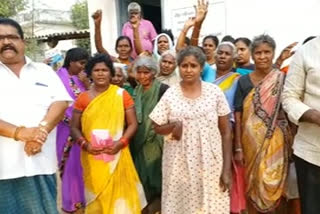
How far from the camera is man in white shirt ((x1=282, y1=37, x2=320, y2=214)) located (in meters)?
2.67

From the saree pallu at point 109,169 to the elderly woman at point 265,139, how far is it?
96cm

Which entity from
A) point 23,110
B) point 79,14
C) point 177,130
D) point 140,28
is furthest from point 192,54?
point 79,14

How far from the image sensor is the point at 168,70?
4.21 m

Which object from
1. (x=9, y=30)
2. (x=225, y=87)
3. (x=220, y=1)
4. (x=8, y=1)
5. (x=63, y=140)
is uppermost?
(x=8, y=1)

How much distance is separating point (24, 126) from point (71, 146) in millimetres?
1629

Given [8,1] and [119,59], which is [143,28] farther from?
[8,1]

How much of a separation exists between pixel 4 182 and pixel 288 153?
2114mm

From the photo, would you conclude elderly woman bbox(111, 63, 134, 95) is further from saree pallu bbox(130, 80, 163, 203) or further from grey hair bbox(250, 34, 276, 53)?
grey hair bbox(250, 34, 276, 53)

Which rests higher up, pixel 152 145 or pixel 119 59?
pixel 119 59

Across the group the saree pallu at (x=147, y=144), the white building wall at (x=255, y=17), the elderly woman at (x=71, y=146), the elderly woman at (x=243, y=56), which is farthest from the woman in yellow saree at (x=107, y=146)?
the white building wall at (x=255, y=17)

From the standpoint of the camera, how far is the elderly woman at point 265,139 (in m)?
3.38

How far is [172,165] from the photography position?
10.9 feet

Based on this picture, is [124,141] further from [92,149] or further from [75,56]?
[75,56]

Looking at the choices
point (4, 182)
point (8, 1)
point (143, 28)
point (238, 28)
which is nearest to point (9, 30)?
point (4, 182)
